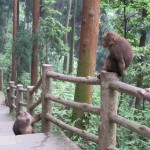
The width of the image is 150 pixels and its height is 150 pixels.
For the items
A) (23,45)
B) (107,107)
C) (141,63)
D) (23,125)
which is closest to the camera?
(107,107)

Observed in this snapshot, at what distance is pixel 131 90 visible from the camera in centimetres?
304

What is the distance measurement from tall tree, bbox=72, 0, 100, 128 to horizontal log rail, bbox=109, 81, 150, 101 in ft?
9.36

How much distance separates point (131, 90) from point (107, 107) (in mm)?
532

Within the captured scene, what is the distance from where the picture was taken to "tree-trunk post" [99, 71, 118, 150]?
137 inches

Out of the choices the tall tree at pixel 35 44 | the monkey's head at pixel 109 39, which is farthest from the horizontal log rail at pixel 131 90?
the tall tree at pixel 35 44

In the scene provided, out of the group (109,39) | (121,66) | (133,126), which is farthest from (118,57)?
(133,126)

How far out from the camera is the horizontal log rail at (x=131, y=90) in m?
2.85

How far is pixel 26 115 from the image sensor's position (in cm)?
605

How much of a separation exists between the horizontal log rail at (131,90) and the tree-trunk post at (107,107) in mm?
81

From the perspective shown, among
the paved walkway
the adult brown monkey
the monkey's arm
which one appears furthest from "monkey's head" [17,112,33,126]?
the monkey's arm

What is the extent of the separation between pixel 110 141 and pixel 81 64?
2944 millimetres

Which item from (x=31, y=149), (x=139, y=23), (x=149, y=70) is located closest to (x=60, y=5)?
(x=139, y=23)

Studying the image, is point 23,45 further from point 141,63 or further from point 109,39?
point 109,39

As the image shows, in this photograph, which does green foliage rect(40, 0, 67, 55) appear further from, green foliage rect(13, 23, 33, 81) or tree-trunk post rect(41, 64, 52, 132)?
tree-trunk post rect(41, 64, 52, 132)
